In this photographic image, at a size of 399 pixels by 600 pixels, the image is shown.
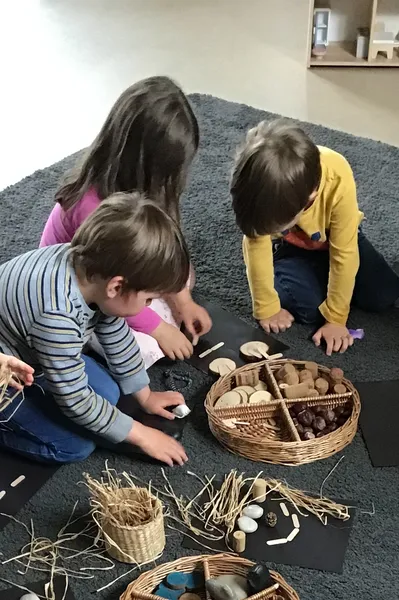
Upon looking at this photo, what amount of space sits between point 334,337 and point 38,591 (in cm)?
84

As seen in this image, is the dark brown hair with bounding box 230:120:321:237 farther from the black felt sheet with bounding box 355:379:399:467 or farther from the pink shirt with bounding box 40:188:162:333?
the black felt sheet with bounding box 355:379:399:467

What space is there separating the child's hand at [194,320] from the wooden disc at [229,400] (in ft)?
0.75

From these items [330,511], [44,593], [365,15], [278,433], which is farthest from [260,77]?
[44,593]

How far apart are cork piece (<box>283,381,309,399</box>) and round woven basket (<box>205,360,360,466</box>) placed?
0.05 ft

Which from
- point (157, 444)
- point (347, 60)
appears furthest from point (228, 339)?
point (347, 60)

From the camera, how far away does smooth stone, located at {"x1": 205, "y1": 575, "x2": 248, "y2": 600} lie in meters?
1.12

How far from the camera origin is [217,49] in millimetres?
3375

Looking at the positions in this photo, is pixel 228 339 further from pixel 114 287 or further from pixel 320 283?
pixel 114 287

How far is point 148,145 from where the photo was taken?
1.46 metres

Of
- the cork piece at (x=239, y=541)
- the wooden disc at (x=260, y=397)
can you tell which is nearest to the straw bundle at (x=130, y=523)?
the cork piece at (x=239, y=541)

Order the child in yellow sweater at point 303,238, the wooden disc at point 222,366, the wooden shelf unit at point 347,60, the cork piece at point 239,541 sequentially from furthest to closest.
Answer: the wooden shelf unit at point 347,60
the wooden disc at point 222,366
the child in yellow sweater at point 303,238
the cork piece at point 239,541

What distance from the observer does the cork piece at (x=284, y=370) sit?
5.08 ft

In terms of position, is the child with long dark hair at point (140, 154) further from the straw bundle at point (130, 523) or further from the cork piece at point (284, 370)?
the straw bundle at point (130, 523)

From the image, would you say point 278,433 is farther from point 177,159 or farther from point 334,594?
point 177,159
